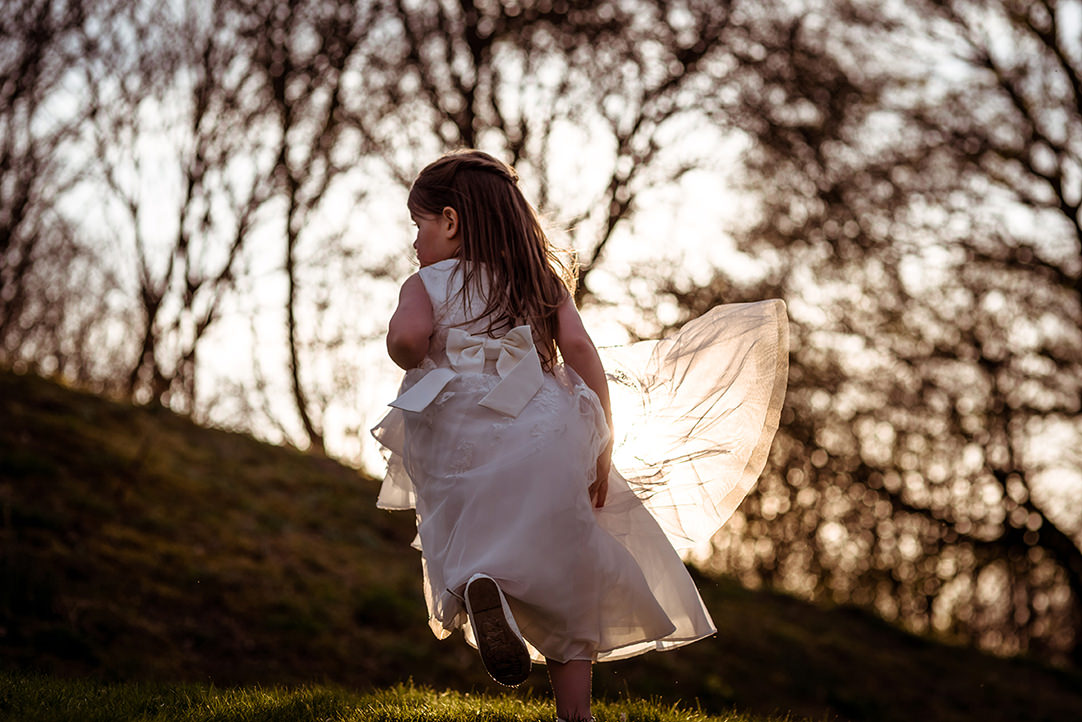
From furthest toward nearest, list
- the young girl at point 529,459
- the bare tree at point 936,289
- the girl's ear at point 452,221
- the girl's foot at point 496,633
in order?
the bare tree at point 936,289 → the girl's ear at point 452,221 → the young girl at point 529,459 → the girl's foot at point 496,633

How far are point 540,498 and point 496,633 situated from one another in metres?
0.47

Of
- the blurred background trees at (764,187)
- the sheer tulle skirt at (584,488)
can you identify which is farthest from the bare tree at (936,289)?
the sheer tulle skirt at (584,488)

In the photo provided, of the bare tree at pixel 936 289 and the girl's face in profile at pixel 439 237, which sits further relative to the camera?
the bare tree at pixel 936 289

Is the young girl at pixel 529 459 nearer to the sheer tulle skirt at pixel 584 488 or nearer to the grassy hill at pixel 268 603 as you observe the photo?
the sheer tulle skirt at pixel 584 488

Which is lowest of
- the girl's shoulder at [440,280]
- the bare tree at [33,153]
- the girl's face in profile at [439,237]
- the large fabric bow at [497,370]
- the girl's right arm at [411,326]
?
Result: the large fabric bow at [497,370]

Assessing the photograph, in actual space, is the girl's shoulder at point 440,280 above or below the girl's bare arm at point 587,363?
above

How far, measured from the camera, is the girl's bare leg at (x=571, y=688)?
3.43 metres

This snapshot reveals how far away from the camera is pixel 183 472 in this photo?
350 inches

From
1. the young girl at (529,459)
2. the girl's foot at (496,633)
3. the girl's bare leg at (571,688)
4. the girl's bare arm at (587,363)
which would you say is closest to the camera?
the girl's foot at (496,633)

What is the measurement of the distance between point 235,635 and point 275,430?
11.7 m

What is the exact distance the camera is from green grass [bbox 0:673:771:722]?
357 centimetres

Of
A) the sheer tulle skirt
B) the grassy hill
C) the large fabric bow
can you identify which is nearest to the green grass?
the sheer tulle skirt

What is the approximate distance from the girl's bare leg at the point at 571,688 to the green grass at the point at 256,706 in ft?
1.34

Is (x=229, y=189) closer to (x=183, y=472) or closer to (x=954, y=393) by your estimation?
(x=183, y=472)
